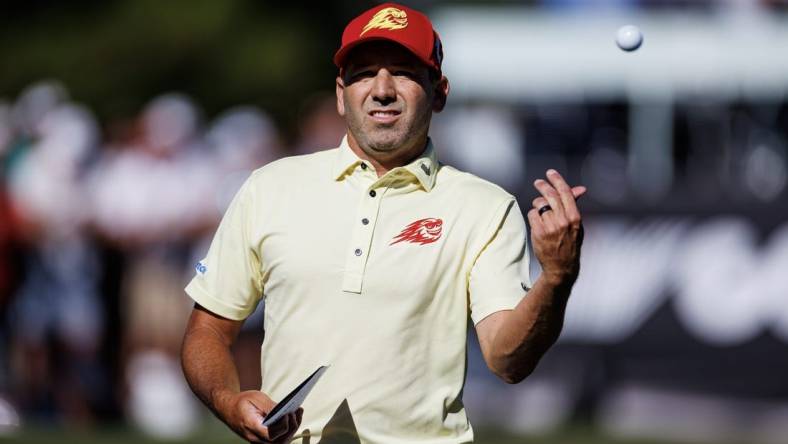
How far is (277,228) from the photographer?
5031 millimetres

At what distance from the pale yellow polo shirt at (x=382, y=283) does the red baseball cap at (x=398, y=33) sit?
0.30 meters

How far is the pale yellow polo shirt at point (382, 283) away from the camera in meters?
4.89

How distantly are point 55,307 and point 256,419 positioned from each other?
30.0 ft

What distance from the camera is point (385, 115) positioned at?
16.5 ft


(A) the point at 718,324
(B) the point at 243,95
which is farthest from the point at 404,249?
(B) the point at 243,95

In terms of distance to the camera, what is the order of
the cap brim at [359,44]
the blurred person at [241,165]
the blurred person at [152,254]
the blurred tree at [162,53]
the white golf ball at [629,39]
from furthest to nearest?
1. the blurred tree at [162,53]
2. the blurred person at [152,254]
3. the blurred person at [241,165]
4. the white golf ball at [629,39]
5. the cap brim at [359,44]

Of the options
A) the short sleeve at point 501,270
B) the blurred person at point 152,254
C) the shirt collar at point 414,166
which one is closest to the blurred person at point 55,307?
the blurred person at point 152,254

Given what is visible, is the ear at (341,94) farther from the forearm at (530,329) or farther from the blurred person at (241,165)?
the blurred person at (241,165)

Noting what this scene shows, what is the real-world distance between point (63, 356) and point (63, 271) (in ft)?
2.22

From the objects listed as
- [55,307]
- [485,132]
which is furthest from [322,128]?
[485,132]

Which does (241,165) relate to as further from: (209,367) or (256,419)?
(256,419)

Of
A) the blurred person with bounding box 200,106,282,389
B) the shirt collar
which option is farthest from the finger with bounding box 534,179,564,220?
the blurred person with bounding box 200,106,282,389

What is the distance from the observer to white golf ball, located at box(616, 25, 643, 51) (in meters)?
5.46

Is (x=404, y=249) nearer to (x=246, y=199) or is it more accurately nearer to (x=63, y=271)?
(x=246, y=199)
